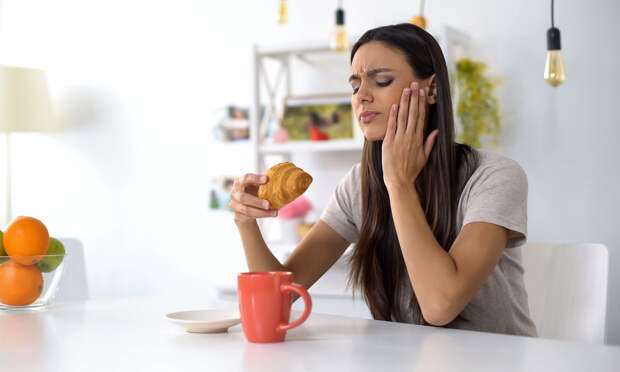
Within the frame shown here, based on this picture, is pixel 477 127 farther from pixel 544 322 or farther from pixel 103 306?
pixel 103 306

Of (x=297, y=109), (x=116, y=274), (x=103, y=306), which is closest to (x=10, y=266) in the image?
(x=103, y=306)

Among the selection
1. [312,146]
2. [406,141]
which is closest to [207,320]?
[406,141]

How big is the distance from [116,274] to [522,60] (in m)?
2.20

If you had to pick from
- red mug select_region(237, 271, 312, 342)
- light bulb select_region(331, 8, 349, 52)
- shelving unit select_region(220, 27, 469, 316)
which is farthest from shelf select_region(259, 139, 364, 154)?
red mug select_region(237, 271, 312, 342)

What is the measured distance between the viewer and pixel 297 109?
10.2 ft

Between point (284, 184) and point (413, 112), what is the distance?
14.3 inches

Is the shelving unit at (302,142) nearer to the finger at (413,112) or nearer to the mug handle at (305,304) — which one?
the finger at (413,112)

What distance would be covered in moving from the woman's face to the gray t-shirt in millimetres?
212

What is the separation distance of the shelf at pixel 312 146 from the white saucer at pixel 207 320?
1680 mm

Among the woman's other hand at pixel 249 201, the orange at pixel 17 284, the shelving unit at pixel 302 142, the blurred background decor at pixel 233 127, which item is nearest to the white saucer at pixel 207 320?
the woman's other hand at pixel 249 201

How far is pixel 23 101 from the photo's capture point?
382 cm

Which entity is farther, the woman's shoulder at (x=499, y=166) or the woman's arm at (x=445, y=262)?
the woman's shoulder at (x=499, y=166)

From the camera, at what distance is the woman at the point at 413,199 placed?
4.95 ft

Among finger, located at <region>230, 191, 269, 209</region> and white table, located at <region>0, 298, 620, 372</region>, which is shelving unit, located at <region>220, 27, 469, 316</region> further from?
white table, located at <region>0, 298, 620, 372</region>
